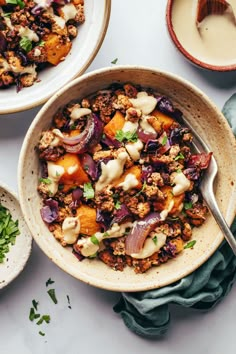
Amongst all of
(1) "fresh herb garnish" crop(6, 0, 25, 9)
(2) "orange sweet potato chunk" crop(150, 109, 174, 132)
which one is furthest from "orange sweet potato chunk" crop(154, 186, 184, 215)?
(1) "fresh herb garnish" crop(6, 0, 25, 9)

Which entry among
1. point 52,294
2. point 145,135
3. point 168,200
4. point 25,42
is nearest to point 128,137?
point 145,135

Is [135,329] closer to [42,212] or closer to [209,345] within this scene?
[209,345]

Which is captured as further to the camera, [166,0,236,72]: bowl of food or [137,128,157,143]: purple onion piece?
Answer: [166,0,236,72]: bowl of food

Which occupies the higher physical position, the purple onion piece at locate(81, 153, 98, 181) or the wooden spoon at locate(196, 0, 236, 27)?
the wooden spoon at locate(196, 0, 236, 27)

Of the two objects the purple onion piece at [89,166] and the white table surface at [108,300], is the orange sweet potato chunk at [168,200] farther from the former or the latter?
the white table surface at [108,300]

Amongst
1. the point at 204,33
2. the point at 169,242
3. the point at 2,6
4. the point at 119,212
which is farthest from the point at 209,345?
the point at 2,6

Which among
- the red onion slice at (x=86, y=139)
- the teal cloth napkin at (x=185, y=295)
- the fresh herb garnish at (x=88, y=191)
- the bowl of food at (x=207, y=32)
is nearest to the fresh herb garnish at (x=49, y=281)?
the teal cloth napkin at (x=185, y=295)

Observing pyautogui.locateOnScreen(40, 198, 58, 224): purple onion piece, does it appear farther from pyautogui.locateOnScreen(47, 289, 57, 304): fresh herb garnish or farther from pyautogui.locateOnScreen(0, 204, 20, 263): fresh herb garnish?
pyautogui.locateOnScreen(47, 289, 57, 304): fresh herb garnish
